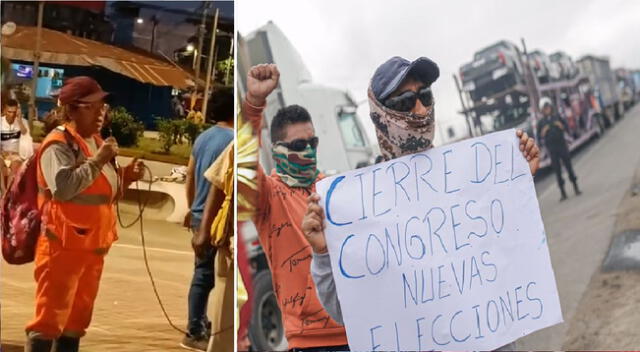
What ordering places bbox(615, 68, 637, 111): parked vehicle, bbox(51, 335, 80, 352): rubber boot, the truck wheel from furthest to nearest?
the truck wheel < bbox(51, 335, 80, 352): rubber boot < bbox(615, 68, 637, 111): parked vehicle

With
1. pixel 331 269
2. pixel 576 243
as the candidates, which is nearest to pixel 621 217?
pixel 576 243

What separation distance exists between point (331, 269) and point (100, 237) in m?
0.95

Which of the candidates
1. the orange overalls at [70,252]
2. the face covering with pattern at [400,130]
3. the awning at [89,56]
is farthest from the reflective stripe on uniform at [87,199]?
the face covering with pattern at [400,130]

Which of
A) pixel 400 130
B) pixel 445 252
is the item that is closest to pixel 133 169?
pixel 400 130

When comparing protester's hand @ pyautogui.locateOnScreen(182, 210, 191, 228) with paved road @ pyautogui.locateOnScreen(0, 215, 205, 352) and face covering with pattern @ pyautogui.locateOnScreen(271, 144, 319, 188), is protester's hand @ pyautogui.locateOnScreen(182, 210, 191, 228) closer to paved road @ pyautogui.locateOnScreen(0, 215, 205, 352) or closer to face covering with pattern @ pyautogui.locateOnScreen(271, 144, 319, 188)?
paved road @ pyautogui.locateOnScreen(0, 215, 205, 352)

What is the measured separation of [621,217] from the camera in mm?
3461

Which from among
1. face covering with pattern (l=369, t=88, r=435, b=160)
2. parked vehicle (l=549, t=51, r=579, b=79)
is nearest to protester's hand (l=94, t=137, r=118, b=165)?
face covering with pattern (l=369, t=88, r=435, b=160)

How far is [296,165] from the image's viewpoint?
3574 millimetres

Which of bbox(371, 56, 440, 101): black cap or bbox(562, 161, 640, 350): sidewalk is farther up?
bbox(371, 56, 440, 101): black cap

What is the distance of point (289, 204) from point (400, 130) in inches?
21.6

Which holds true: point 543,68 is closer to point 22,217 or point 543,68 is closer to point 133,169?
point 133,169

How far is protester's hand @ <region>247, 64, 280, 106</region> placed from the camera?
11.8 feet

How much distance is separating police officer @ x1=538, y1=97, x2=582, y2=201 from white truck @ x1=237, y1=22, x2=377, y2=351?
69 cm

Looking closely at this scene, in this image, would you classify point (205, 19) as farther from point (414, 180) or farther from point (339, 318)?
point (339, 318)
